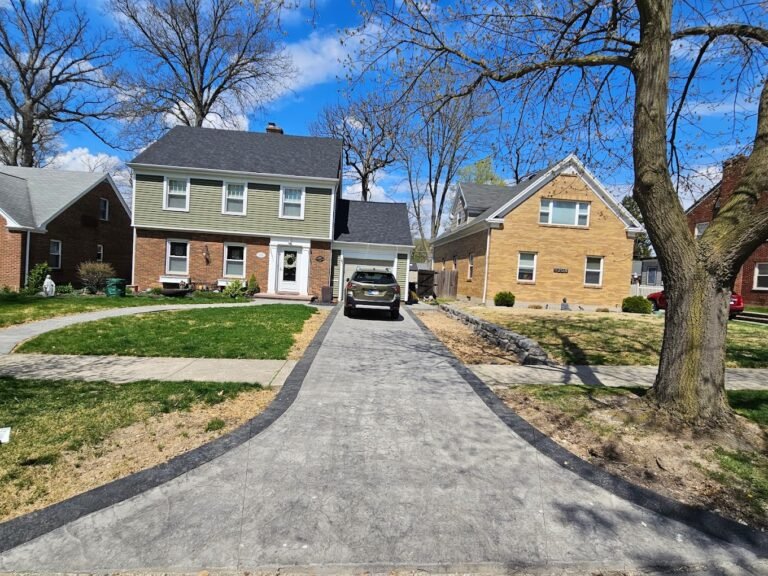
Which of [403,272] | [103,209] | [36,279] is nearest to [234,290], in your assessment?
[403,272]

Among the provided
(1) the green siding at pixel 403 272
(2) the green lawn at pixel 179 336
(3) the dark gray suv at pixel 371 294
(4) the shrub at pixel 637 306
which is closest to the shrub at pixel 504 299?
(1) the green siding at pixel 403 272

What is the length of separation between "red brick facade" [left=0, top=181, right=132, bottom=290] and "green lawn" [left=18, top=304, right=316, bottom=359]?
1093 cm

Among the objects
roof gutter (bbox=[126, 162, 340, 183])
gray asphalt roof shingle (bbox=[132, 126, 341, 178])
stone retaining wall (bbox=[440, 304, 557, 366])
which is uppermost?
gray asphalt roof shingle (bbox=[132, 126, 341, 178])

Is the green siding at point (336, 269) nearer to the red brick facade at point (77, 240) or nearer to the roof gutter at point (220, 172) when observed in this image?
the roof gutter at point (220, 172)

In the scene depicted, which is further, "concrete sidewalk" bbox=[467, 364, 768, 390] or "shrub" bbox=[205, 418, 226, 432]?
"concrete sidewalk" bbox=[467, 364, 768, 390]

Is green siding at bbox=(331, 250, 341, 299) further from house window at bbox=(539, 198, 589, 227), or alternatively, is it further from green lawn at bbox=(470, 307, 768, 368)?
house window at bbox=(539, 198, 589, 227)

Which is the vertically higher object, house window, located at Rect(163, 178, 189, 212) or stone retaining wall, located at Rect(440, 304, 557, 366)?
house window, located at Rect(163, 178, 189, 212)

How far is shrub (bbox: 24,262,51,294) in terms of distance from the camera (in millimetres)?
18892

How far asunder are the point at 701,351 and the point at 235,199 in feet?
64.9

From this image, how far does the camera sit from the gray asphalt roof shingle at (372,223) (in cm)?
2237

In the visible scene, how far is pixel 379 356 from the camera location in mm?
8594

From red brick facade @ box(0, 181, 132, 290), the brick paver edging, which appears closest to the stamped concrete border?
the brick paver edging

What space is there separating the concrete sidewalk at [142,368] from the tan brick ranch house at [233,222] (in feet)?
44.7

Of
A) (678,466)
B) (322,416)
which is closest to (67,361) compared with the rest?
(322,416)
